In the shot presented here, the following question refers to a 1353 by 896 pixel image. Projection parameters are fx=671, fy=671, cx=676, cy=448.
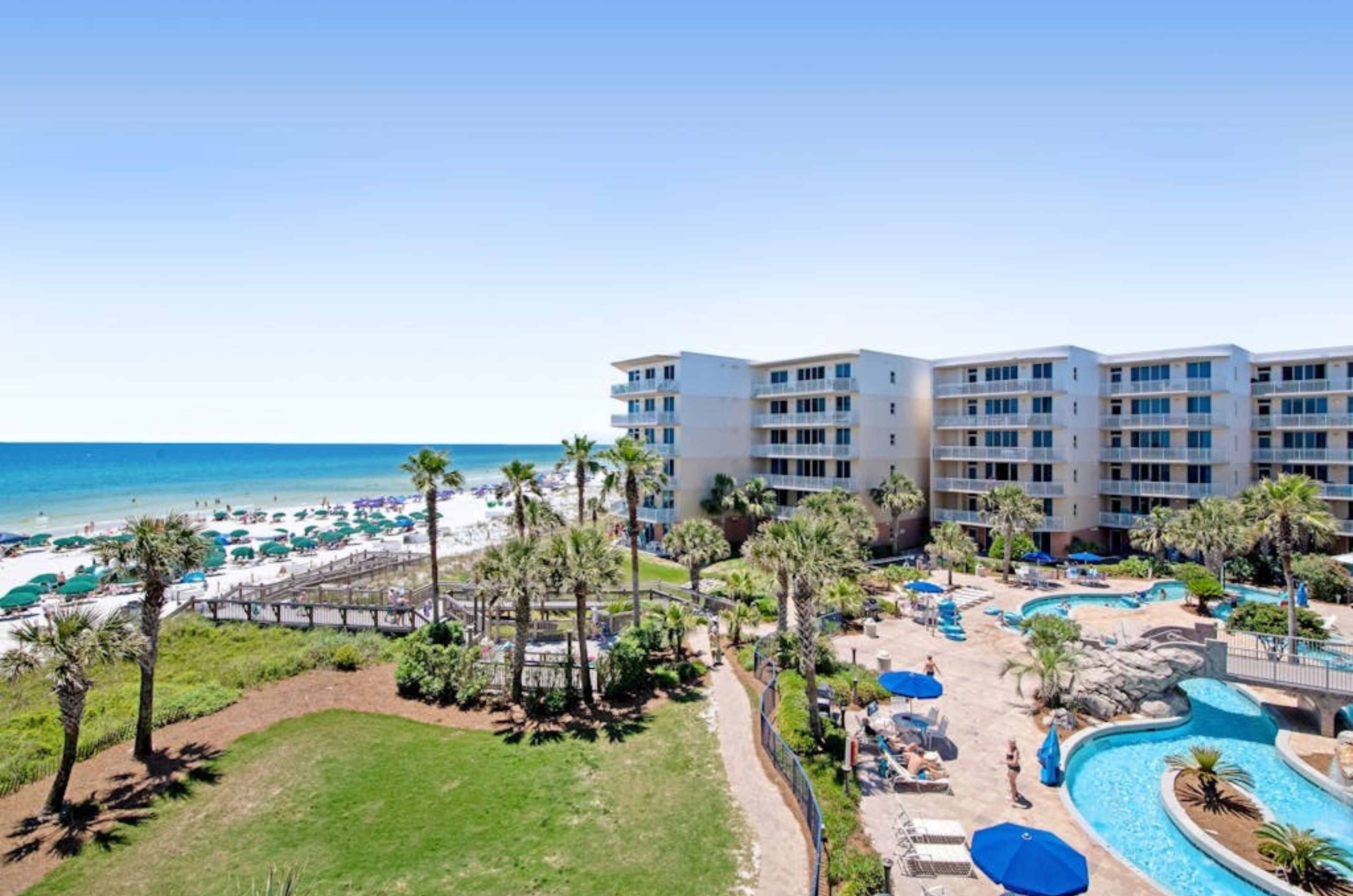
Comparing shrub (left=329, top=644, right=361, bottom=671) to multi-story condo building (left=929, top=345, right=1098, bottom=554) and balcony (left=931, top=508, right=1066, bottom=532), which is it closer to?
balcony (left=931, top=508, right=1066, bottom=532)

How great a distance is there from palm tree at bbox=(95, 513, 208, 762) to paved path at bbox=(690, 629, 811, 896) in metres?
18.5

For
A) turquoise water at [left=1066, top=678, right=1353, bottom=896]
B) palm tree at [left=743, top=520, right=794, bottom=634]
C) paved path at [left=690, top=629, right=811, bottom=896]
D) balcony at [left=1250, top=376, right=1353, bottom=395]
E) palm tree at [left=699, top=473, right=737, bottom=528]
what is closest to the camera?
paved path at [left=690, top=629, right=811, bottom=896]

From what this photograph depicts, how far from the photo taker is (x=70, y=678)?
59.1 ft

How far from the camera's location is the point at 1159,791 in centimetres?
1880

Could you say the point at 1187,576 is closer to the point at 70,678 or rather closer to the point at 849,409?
the point at 849,409

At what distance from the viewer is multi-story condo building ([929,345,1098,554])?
160ft

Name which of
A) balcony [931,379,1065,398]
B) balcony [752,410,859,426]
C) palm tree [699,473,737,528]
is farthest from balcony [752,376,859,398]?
palm tree [699,473,737,528]

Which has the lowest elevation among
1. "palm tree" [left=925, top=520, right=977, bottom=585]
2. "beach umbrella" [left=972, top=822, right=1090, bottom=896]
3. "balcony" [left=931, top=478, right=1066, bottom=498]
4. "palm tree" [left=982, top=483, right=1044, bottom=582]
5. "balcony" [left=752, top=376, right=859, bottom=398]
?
"beach umbrella" [left=972, top=822, right=1090, bottom=896]

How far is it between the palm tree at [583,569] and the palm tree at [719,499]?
28408mm

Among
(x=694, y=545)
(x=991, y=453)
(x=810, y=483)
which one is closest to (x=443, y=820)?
(x=694, y=545)

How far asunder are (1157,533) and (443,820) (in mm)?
45138

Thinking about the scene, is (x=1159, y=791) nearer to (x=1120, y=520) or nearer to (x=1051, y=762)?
(x=1051, y=762)

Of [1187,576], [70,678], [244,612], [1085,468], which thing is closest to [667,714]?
[70,678]

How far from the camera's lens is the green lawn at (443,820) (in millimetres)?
15438
